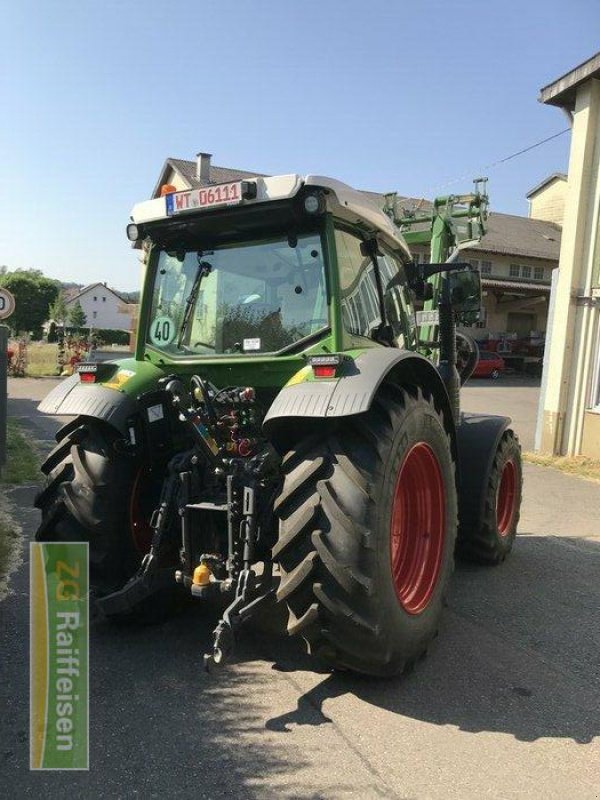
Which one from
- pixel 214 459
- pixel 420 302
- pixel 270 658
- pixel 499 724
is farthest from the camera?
pixel 420 302

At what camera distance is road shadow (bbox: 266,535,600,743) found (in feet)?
10.1

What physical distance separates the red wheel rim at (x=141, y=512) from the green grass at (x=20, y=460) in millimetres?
4851

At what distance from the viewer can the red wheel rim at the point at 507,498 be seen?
5.58m

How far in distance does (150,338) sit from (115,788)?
2.48 m

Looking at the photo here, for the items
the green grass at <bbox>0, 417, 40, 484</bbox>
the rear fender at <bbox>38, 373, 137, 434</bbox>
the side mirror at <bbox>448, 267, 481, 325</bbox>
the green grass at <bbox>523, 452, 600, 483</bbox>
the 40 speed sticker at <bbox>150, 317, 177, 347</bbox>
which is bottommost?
the green grass at <bbox>0, 417, 40, 484</bbox>

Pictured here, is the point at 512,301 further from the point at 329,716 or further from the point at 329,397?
the point at 329,716

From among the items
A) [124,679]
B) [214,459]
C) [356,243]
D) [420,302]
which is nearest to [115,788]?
[124,679]

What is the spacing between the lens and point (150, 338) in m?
4.17

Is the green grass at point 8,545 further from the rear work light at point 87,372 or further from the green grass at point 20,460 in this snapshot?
the rear work light at point 87,372

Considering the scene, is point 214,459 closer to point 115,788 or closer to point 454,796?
point 115,788

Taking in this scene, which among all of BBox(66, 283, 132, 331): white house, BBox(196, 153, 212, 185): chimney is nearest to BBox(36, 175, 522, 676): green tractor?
BBox(196, 153, 212, 185): chimney

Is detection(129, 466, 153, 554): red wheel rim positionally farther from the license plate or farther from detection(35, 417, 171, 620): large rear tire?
the license plate

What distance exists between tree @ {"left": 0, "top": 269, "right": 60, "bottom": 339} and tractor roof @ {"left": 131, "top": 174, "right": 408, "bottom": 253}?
186 ft

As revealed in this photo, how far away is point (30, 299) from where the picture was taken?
5788 cm
